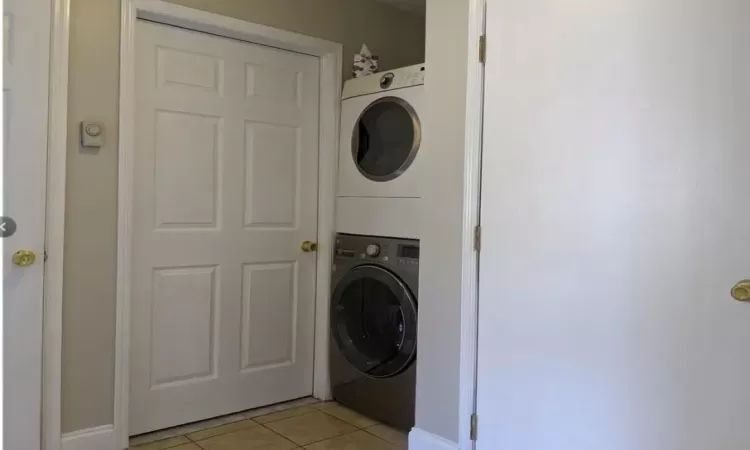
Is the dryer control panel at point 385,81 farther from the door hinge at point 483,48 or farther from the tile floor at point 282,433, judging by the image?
the tile floor at point 282,433

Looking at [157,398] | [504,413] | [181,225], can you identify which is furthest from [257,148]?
[504,413]

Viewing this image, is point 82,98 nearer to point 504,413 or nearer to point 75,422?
point 75,422

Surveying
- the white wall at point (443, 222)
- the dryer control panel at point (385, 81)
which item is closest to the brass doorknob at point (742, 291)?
the white wall at point (443, 222)

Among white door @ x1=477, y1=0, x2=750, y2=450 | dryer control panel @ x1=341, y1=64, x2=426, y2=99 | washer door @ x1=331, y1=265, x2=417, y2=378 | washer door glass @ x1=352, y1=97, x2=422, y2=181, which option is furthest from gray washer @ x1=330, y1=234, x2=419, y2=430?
dryer control panel @ x1=341, y1=64, x2=426, y2=99

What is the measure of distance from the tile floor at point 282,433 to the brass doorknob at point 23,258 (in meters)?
0.90

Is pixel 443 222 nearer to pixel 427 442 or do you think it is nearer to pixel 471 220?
pixel 471 220

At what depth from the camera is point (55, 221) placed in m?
2.27

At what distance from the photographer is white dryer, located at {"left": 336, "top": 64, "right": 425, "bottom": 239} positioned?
271cm

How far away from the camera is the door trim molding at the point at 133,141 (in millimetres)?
2453

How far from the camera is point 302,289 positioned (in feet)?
10.3

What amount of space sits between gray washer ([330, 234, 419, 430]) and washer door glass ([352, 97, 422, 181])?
0.34 meters

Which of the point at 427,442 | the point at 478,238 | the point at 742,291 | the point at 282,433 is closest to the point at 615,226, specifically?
the point at 742,291

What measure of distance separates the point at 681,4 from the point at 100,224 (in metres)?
2.16

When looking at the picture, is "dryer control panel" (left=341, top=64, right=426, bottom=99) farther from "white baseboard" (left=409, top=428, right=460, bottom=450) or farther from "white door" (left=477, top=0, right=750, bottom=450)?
"white baseboard" (left=409, top=428, right=460, bottom=450)
